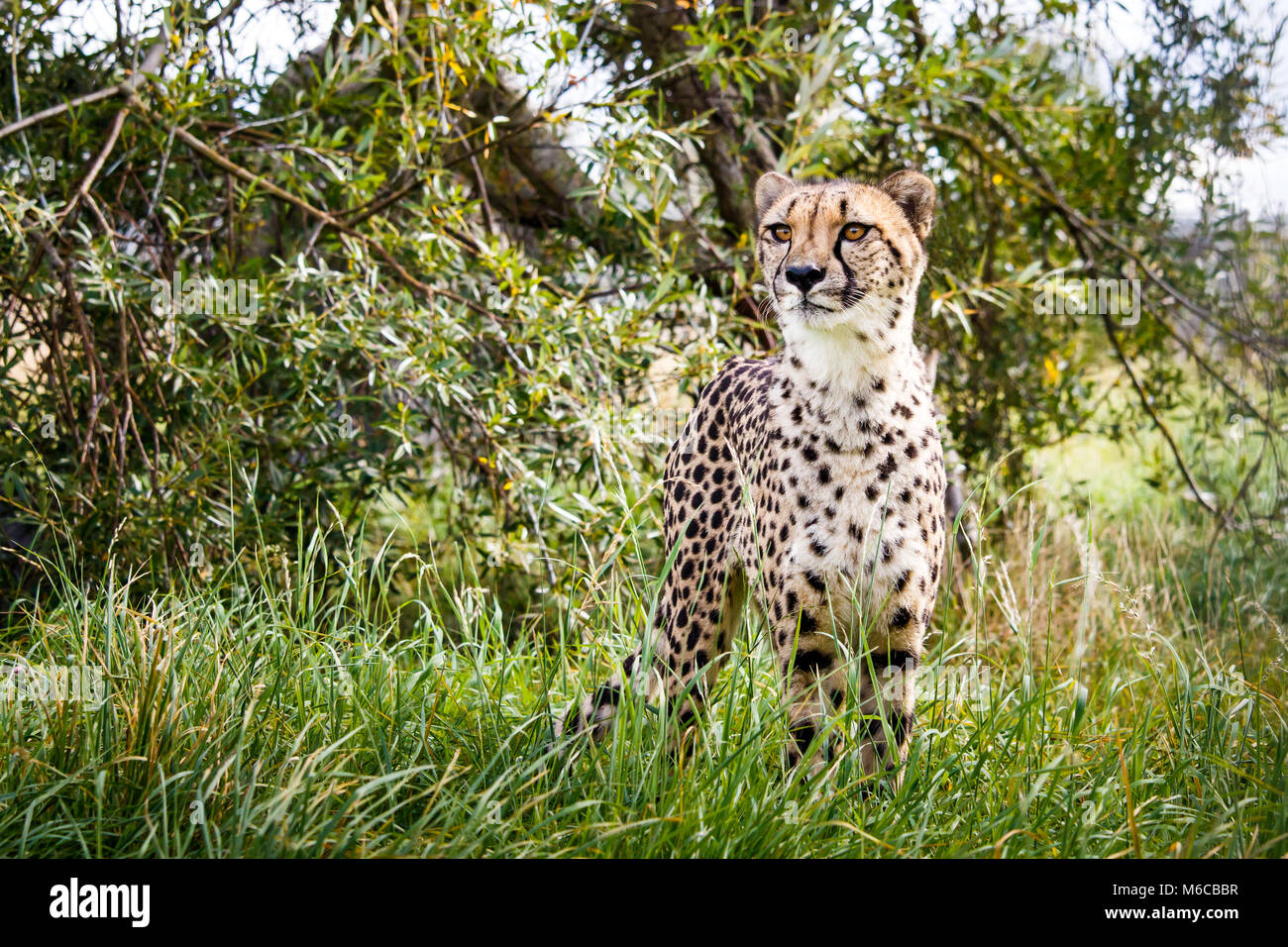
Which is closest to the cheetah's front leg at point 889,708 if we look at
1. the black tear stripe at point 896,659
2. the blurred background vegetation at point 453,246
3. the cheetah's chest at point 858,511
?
the black tear stripe at point 896,659

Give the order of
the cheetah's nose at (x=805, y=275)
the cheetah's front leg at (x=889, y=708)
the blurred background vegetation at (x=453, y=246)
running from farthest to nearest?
1. the blurred background vegetation at (x=453, y=246)
2. the cheetah's front leg at (x=889, y=708)
3. the cheetah's nose at (x=805, y=275)

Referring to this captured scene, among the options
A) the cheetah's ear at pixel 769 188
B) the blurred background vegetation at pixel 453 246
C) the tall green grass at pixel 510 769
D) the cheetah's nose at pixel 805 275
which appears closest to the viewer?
the tall green grass at pixel 510 769

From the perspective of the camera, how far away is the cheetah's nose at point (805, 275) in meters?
2.45

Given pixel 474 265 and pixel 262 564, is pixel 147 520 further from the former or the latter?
pixel 474 265

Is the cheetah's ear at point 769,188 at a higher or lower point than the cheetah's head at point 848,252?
higher

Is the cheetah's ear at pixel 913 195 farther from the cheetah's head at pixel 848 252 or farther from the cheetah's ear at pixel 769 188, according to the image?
the cheetah's ear at pixel 769 188

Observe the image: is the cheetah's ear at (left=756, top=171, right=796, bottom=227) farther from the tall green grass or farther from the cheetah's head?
the tall green grass

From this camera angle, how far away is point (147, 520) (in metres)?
3.57

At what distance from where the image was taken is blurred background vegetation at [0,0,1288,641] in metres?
3.67

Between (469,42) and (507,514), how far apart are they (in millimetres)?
1661

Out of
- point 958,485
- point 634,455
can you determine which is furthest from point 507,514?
point 958,485

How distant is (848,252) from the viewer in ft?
8.20

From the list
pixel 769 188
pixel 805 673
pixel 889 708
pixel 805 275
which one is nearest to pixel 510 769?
pixel 805 673

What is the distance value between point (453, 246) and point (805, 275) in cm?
183
